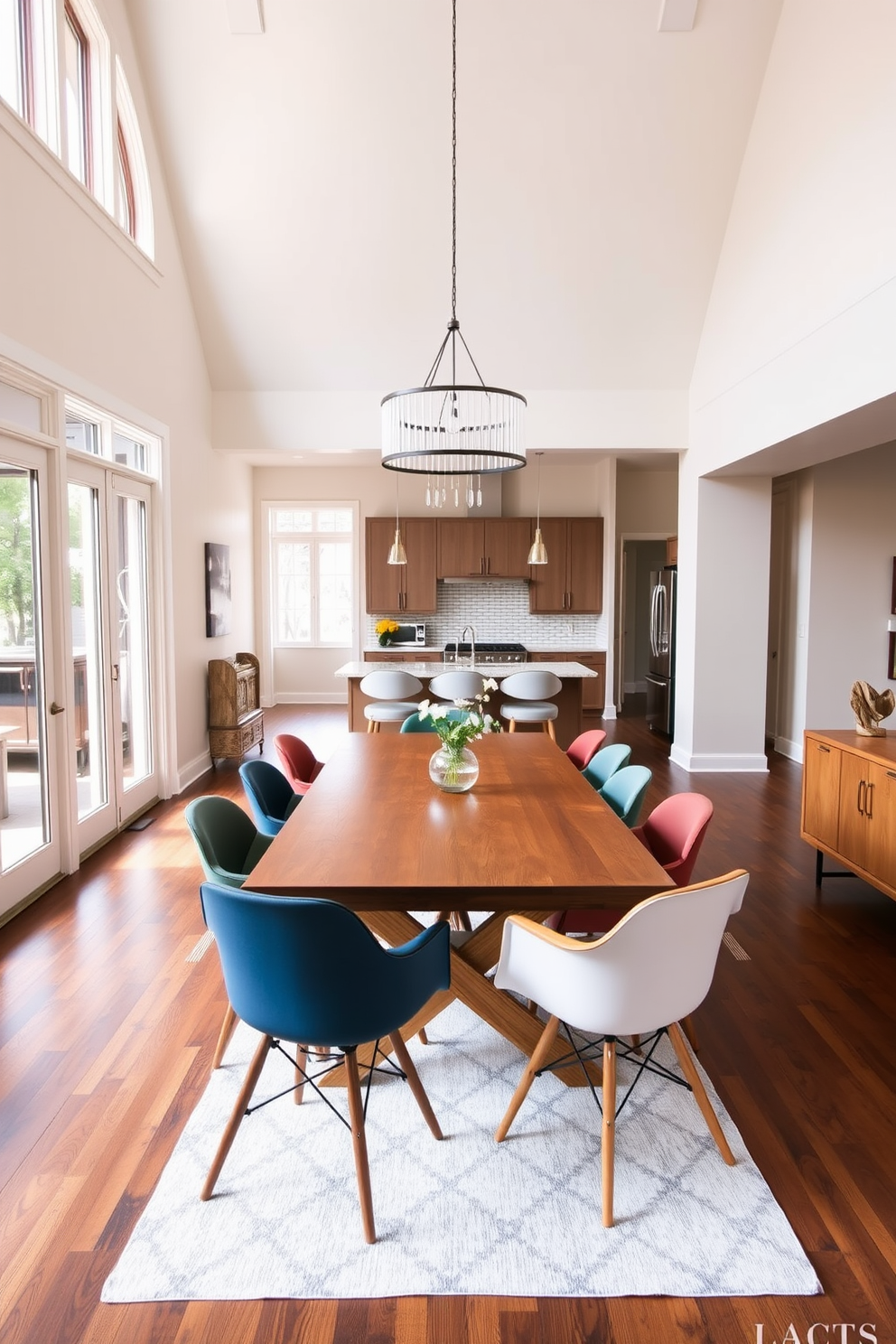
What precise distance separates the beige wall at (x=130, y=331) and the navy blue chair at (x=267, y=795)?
202 cm

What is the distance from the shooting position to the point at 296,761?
4.06 meters

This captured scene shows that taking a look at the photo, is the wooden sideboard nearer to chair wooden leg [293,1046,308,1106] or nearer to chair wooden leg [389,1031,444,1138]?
chair wooden leg [389,1031,444,1138]

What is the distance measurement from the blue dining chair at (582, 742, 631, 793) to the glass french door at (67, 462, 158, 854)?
2610mm

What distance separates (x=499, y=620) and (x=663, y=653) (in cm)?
239

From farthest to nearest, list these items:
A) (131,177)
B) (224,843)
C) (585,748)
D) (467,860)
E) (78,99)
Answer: (131,177), (78,99), (585,748), (224,843), (467,860)

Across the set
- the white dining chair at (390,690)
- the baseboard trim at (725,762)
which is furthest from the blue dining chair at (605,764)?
the baseboard trim at (725,762)

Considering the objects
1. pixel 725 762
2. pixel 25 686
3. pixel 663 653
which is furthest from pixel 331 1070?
pixel 663 653

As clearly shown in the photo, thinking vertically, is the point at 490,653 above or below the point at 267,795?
above

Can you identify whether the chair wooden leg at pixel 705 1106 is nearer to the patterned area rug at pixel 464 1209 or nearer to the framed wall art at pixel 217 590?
the patterned area rug at pixel 464 1209

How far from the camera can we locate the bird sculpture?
410 cm

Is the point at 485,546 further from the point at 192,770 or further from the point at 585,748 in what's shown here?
the point at 585,748

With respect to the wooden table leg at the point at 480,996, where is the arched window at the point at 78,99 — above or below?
above

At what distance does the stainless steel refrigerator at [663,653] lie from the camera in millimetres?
7766

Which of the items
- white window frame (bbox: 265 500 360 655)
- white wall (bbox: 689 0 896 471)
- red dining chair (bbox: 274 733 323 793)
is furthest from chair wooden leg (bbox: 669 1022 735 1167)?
white window frame (bbox: 265 500 360 655)
